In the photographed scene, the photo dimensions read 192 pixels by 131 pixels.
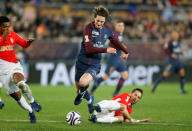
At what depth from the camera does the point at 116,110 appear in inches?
327

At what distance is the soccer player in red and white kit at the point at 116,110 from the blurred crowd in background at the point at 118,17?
32.7ft

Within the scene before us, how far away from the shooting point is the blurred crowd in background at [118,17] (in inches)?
785

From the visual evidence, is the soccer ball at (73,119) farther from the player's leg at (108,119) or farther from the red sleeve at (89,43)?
the red sleeve at (89,43)

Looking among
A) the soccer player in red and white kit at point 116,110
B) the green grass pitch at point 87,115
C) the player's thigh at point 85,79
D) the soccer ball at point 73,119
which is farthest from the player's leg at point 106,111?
the player's thigh at point 85,79

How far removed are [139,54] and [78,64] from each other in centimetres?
1201

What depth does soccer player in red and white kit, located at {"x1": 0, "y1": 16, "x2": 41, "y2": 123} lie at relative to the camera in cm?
808

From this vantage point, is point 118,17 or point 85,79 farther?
point 118,17

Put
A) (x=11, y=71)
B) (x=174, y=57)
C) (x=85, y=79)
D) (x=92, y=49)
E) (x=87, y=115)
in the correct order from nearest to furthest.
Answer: (x=11, y=71)
(x=92, y=49)
(x=85, y=79)
(x=87, y=115)
(x=174, y=57)

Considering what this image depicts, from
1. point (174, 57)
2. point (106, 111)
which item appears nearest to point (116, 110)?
point (106, 111)

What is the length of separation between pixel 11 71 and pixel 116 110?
2.12 metres

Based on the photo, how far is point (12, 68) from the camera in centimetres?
821

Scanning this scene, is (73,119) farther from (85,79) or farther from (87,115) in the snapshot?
(87,115)

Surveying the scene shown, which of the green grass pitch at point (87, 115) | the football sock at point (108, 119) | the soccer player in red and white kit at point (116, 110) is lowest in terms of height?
the green grass pitch at point (87, 115)

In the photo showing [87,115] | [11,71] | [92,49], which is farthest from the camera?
[87,115]
